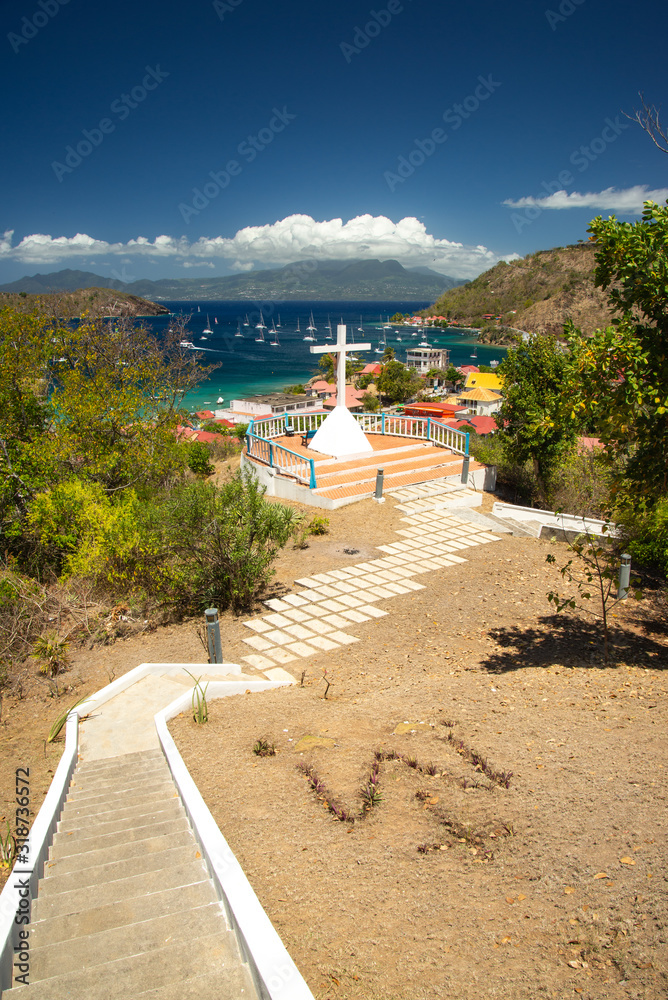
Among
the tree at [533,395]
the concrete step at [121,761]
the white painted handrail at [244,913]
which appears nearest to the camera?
the white painted handrail at [244,913]

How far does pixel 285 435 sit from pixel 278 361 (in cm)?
12408

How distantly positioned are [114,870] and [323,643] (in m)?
5.11

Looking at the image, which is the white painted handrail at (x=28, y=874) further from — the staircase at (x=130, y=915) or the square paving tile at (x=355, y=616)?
the square paving tile at (x=355, y=616)

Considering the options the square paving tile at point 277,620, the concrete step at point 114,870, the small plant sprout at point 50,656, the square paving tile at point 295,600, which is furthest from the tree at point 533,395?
the concrete step at point 114,870

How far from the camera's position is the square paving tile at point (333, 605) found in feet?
31.0

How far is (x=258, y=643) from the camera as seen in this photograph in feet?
27.8

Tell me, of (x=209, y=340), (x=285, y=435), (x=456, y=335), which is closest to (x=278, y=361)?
(x=209, y=340)

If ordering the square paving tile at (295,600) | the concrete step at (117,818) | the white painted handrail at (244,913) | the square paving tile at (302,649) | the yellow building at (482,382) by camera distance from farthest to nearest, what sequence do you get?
1. the yellow building at (482,382)
2. the square paving tile at (295,600)
3. the square paving tile at (302,649)
4. the concrete step at (117,818)
5. the white painted handrail at (244,913)

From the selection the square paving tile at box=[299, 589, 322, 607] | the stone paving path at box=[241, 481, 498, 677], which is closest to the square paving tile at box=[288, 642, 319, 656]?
the stone paving path at box=[241, 481, 498, 677]

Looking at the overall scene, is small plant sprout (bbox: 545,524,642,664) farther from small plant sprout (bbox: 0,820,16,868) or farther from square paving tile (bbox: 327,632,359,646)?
small plant sprout (bbox: 0,820,16,868)

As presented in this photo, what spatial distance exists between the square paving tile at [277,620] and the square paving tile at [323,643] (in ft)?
2.28

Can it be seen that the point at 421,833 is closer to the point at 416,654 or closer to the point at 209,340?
the point at 416,654

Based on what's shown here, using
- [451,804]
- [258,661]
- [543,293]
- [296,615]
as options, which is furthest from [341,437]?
[543,293]

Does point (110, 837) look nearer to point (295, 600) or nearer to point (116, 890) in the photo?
point (116, 890)
